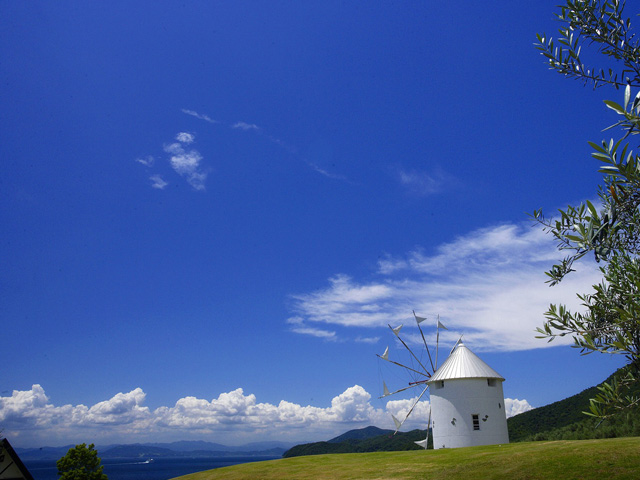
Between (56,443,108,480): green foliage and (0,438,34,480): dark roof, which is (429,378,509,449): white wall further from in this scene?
(0,438,34,480): dark roof

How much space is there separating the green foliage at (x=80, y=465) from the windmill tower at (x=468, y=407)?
2448 cm

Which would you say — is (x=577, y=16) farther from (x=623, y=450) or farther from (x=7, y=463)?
(x=7, y=463)

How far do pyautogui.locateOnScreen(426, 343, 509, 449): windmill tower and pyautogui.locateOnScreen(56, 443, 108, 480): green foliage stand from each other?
2448 centimetres

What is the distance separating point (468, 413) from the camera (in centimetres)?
3216

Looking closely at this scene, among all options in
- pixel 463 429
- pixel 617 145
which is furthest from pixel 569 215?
pixel 463 429

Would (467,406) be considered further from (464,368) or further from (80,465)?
(80,465)

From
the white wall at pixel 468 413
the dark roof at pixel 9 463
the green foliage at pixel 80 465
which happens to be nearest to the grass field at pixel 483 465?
the white wall at pixel 468 413

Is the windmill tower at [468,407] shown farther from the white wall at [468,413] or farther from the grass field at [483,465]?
the grass field at [483,465]

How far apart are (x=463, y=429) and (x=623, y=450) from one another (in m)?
13.3

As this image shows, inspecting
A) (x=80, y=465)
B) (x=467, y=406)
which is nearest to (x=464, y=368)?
(x=467, y=406)

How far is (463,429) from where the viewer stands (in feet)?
105

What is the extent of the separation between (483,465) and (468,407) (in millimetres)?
10931

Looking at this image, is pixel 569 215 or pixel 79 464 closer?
pixel 569 215

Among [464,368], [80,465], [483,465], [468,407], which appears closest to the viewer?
[483,465]
